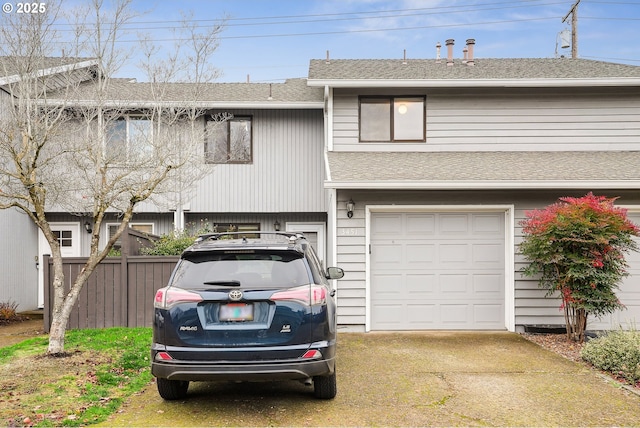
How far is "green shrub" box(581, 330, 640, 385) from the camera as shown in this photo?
5.98 metres

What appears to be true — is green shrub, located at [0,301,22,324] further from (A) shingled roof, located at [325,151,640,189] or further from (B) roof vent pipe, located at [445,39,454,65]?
(B) roof vent pipe, located at [445,39,454,65]

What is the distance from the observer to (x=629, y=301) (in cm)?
927

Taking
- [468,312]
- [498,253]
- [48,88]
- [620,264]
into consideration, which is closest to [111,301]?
[48,88]

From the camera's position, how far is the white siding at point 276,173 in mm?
12781

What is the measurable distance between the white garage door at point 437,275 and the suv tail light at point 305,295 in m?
4.82

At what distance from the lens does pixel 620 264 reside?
821 centimetres

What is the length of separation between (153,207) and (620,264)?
1046 centimetres

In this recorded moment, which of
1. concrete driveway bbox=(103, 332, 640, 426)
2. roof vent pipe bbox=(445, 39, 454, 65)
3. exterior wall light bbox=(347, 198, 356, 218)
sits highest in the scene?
roof vent pipe bbox=(445, 39, 454, 65)

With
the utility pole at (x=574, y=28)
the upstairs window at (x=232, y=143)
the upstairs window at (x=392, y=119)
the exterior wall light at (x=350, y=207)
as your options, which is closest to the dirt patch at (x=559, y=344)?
the exterior wall light at (x=350, y=207)

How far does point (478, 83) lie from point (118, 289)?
26.8ft

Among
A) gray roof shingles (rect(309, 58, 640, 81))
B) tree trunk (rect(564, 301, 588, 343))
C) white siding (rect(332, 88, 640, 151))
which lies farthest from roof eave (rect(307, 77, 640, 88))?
tree trunk (rect(564, 301, 588, 343))

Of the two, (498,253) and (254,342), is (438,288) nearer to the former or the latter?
(498,253)

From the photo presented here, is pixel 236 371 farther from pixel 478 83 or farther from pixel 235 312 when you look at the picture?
pixel 478 83

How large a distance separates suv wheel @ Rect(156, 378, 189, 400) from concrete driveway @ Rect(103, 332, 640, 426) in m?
0.08
